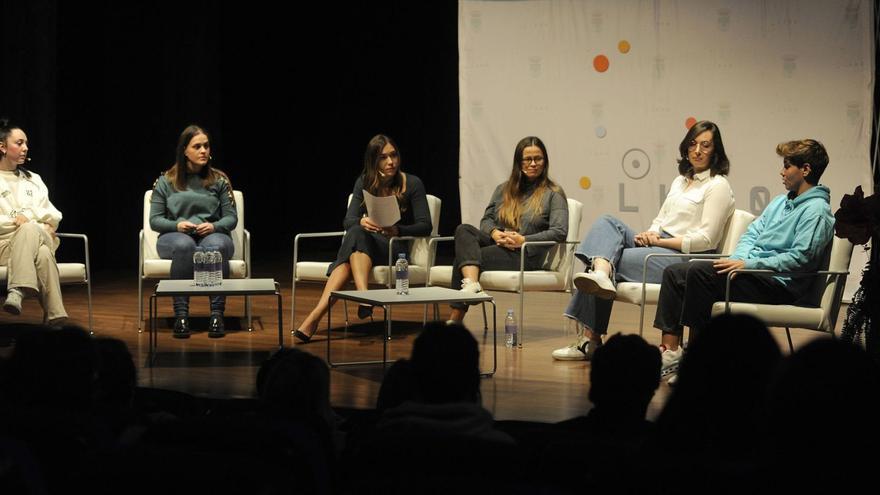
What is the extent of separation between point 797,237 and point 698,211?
0.73 m

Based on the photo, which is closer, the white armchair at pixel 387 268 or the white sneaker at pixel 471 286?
the white sneaker at pixel 471 286

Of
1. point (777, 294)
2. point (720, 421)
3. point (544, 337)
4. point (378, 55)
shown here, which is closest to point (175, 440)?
point (720, 421)

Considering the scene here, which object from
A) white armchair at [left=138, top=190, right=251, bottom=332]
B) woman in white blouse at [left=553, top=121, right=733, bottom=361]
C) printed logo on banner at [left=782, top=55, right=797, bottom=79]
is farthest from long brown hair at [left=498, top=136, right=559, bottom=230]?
printed logo on banner at [left=782, top=55, right=797, bottom=79]

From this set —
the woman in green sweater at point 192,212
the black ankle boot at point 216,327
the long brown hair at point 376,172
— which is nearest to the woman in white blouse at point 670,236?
the long brown hair at point 376,172

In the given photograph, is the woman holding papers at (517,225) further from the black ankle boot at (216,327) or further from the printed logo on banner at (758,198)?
the printed logo on banner at (758,198)

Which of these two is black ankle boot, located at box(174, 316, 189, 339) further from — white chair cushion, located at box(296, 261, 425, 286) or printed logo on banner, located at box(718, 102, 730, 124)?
printed logo on banner, located at box(718, 102, 730, 124)

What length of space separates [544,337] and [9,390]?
4.30 meters

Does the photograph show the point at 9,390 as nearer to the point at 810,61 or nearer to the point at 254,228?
the point at 810,61

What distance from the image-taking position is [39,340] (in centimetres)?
204

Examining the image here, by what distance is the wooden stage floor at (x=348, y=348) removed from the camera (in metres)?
4.39

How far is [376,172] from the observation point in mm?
6113

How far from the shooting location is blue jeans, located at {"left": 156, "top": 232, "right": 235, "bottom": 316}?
5938 millimetres

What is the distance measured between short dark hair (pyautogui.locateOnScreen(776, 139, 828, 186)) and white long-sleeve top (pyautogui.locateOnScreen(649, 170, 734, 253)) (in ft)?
1.77

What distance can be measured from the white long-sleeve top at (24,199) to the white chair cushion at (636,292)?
3.07m
